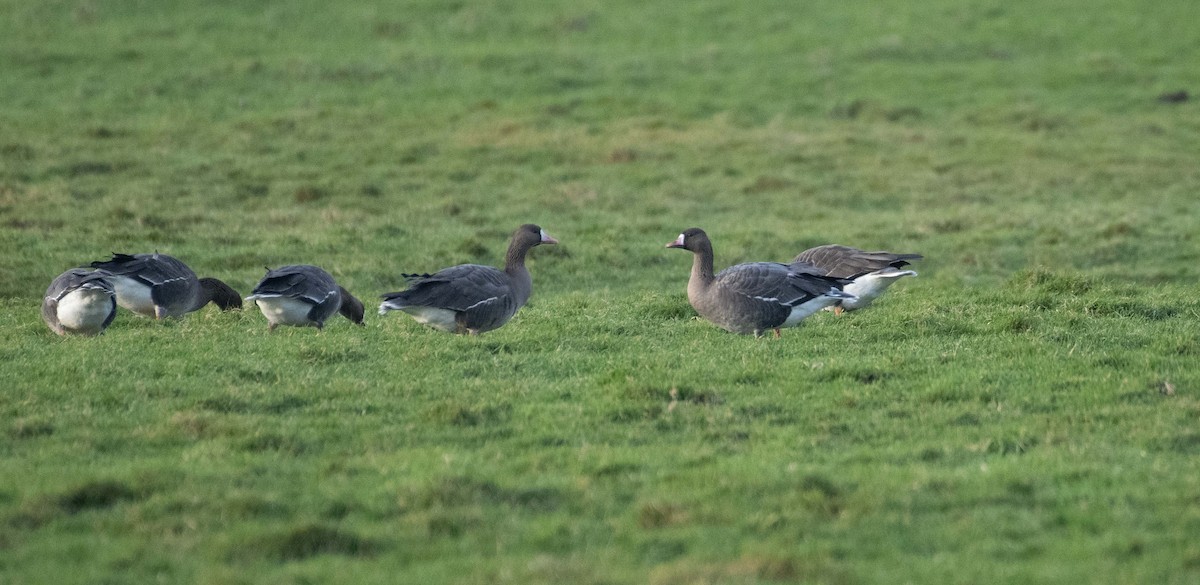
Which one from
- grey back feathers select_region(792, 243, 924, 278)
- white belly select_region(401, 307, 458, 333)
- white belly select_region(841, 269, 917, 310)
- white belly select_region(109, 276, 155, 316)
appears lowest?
white belly select_region(841, 269, 917, 310)

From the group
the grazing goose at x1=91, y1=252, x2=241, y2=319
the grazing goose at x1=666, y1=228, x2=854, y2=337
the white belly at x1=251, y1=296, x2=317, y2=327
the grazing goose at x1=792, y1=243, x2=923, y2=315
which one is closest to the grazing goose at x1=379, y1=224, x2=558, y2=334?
the white belly at x1=251, y1=296, x2=317, y2=327

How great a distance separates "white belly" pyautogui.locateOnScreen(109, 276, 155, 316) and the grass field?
0.25 meters

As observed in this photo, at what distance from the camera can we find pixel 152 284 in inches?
579

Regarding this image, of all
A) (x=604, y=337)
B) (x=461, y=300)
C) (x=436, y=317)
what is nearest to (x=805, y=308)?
(x=604, y=337)

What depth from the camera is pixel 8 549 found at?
7.69 m

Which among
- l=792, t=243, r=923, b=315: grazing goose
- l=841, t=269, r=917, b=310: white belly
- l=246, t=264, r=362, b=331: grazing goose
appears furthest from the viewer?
l=792, t=243, r=923, b=315: grazing goose

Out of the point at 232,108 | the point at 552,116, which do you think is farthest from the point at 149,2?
the point at 552,116

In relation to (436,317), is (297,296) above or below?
above

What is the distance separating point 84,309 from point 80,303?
81mm

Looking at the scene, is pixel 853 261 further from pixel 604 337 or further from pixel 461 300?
pixel 461 300

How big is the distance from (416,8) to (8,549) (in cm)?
4113

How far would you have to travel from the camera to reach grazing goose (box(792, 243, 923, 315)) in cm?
1513

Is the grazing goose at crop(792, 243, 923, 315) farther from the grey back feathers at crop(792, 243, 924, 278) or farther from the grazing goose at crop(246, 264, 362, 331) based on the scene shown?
the grazing goose at crop(246, 264, 362, 331)

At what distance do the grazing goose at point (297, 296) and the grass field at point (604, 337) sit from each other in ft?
0.84
